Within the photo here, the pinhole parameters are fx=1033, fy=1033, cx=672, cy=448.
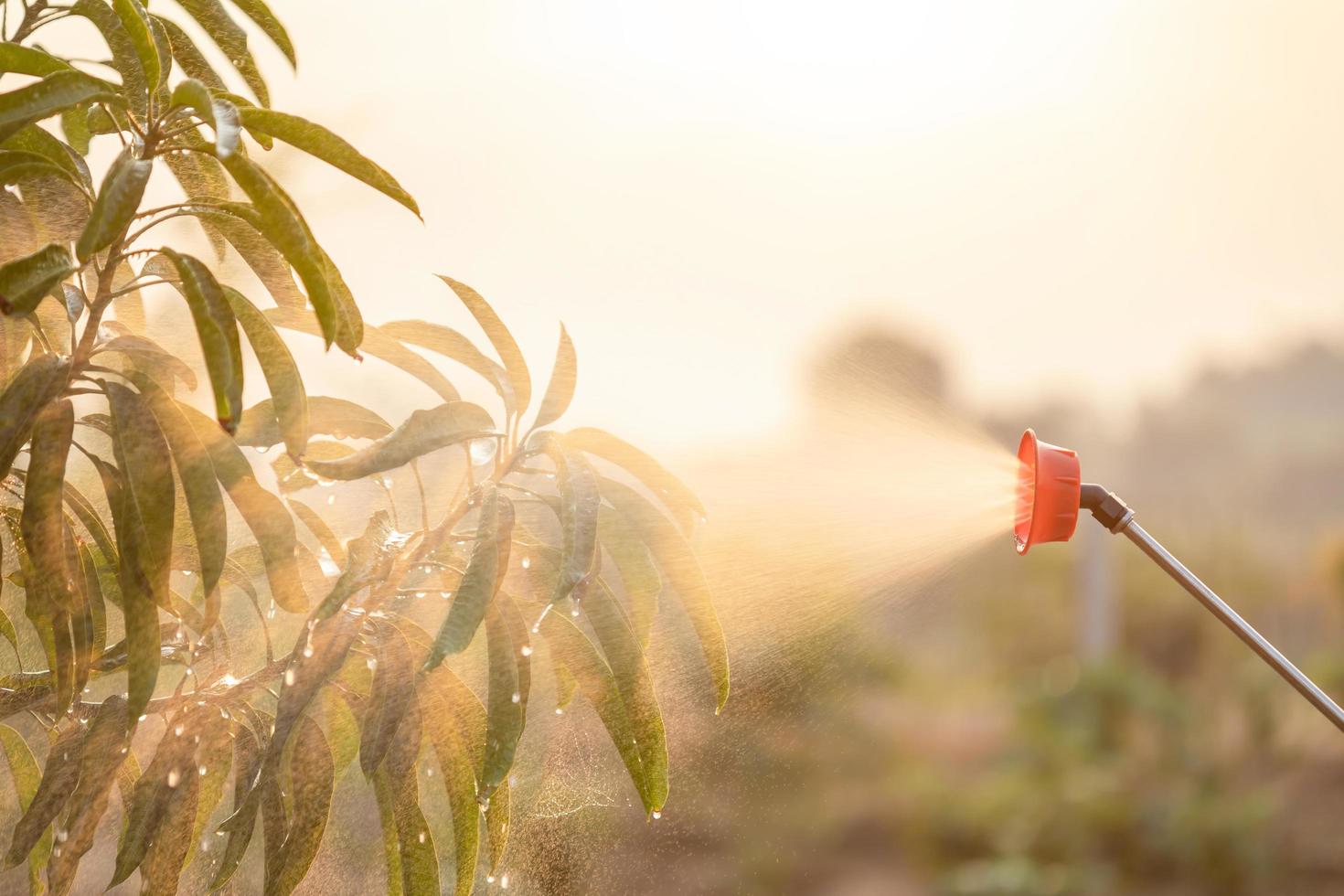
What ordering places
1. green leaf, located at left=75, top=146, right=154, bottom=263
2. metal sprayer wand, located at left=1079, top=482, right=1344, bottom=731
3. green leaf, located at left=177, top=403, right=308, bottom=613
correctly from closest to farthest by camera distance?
green leaf, located at left=75, top=146, right=154, bottom=263, green leaf, located at left=177, top=403, right=308, bottom=613, metal sprayer wand, located at left=1079, top=482, right=1344, bottom=731

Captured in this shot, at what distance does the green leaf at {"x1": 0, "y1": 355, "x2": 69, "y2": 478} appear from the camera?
417 millimetres

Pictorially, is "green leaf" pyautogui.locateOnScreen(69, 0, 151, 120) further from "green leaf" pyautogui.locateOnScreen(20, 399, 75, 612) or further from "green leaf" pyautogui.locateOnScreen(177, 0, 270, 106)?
"green leaf" pyautogui.locateOnScreen(20, 399, 75, 612)

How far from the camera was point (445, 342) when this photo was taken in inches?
21.7

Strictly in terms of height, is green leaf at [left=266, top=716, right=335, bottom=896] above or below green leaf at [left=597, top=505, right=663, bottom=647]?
below

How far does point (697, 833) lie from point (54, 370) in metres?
3.00

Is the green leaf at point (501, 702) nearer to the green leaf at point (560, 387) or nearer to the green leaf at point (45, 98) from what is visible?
the green leaf at point (560, 387)

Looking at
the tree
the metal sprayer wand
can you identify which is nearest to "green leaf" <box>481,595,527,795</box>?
the tree

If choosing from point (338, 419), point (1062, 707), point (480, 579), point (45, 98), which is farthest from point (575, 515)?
point (1062, 707)

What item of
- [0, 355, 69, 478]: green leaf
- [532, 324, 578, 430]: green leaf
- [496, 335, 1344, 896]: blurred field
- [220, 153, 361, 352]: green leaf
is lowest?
[496, 335, 1344, 896]: blurred field

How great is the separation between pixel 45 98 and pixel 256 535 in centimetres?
19

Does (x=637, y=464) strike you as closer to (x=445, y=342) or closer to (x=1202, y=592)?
(x=445, y=342)

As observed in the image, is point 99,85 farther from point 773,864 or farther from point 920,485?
point 773,864

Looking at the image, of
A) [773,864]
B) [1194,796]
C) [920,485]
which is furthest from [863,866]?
[920,485]

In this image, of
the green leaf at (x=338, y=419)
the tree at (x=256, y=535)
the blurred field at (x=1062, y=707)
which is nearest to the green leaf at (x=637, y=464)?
the tree at (x=256, y=535)
